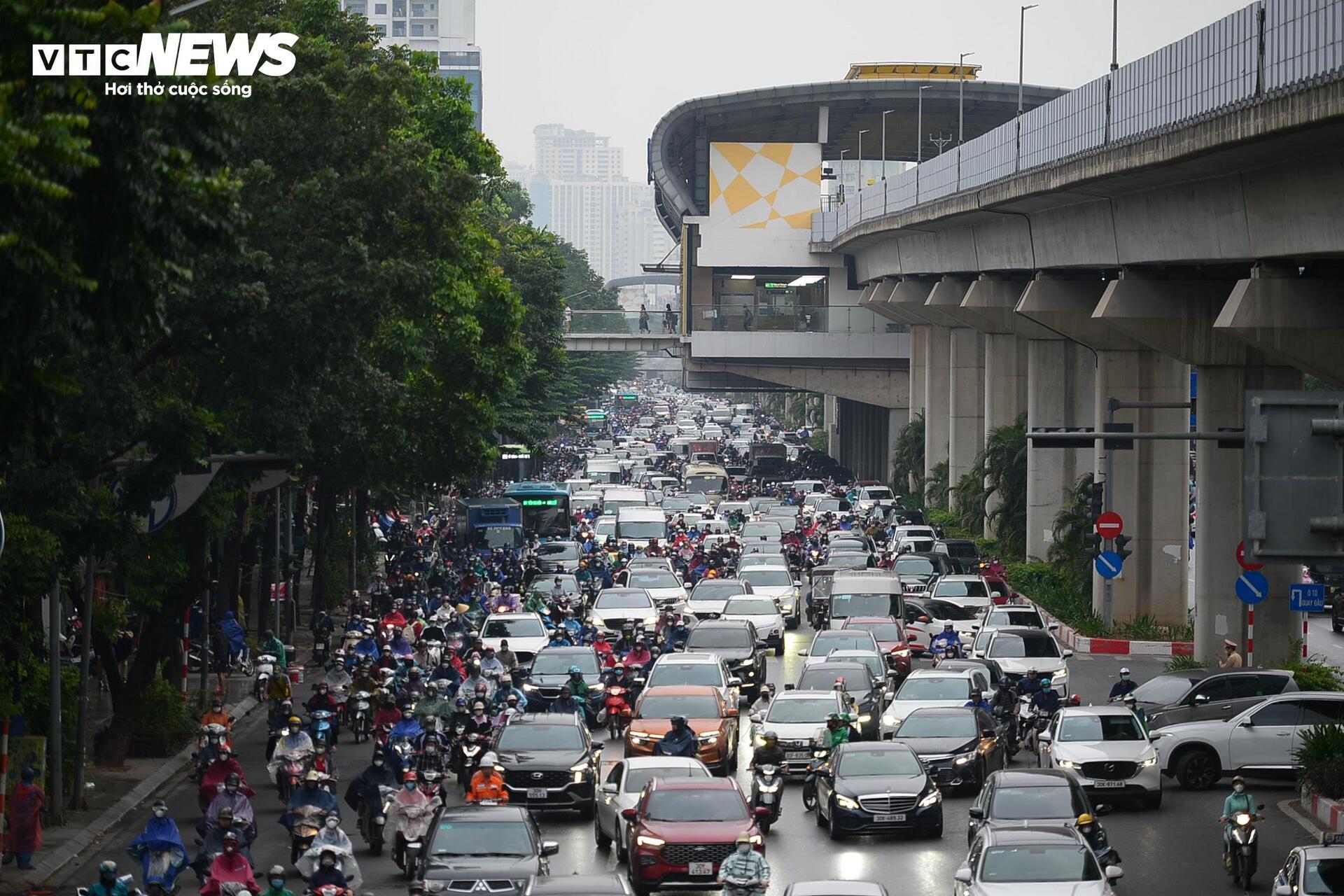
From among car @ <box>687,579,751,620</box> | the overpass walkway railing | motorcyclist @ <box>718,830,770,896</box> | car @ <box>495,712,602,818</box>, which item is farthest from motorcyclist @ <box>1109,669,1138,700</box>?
car @ <box>687,579,751,620</box>

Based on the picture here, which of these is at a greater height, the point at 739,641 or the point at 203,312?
the point at 203,312

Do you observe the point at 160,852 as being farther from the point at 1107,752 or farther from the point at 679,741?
the point at 1107,752

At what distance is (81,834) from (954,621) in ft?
78.1

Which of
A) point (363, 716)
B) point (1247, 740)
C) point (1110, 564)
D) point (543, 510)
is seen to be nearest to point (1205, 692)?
point (1247, 740)

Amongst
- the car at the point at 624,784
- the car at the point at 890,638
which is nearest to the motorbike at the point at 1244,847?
the car at the point at 624,784

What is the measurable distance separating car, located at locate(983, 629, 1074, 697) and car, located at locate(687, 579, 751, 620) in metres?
8.41

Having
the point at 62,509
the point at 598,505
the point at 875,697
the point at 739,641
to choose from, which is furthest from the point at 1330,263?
the point at 598,505

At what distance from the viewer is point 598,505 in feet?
257

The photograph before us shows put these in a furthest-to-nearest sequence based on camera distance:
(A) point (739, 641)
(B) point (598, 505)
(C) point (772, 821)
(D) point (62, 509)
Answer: (B) point (598, 505) → (A) point (739, 641) → (C) point (772, 821) → (D) point (62, 509)

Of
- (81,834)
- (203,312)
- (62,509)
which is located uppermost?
(203,312)

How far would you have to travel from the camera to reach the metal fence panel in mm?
25078

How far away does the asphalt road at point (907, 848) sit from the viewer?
22.2 meters

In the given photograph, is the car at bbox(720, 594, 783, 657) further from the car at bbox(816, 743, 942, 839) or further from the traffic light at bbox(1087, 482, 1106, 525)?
the car at bbox(816, 743, 942, 839)

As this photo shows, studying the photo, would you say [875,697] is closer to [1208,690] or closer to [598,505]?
[1208,690]
